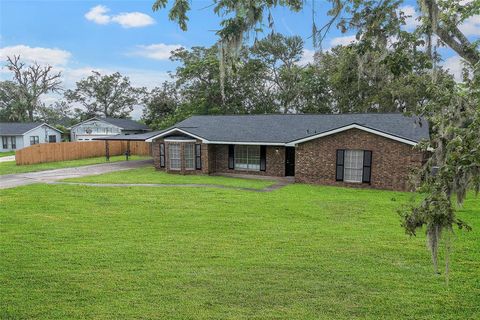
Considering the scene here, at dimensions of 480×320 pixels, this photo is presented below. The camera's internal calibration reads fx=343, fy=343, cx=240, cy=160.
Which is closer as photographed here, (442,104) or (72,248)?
(442,104)

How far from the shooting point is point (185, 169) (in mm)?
20562

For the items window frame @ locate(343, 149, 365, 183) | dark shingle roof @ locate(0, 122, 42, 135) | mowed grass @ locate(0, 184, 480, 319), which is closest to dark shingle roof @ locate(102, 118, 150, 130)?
dark shingle roof @ locate(0, 122, 42, 135)

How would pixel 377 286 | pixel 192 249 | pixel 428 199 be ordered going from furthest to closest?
pixel 192 249, pixel 377 286, pixel 428 199

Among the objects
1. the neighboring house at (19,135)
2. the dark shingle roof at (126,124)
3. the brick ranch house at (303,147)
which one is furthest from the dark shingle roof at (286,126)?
the neighboring house at (19,135)

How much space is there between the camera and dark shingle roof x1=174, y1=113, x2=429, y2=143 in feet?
53.6

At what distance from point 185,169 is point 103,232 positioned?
39.3 ft

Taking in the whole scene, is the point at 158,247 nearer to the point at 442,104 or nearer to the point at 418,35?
the point at 442,104

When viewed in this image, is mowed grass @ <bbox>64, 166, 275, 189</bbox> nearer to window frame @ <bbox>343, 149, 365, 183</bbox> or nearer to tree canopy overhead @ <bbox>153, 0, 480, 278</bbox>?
window frame @ <bbox>343, 149, 365, 183</bbox>

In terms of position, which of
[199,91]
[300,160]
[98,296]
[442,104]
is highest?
[199,91]

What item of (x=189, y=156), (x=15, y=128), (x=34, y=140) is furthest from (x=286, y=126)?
(x=15, y=128)


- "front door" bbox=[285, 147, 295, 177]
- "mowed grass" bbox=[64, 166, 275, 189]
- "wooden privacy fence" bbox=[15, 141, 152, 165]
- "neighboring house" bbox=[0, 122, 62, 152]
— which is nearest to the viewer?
"mowed grass" bbox=[64, 166, 275, 189]

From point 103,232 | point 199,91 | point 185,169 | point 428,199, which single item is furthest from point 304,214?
point 199,91

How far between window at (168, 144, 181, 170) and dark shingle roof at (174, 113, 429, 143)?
1.31m

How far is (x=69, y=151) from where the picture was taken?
29.5 metres
